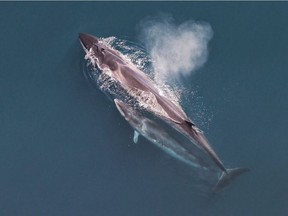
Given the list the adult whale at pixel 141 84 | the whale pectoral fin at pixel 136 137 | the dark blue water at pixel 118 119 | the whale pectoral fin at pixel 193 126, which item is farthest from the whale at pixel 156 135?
the whale pectoral fin at pixel 193 126

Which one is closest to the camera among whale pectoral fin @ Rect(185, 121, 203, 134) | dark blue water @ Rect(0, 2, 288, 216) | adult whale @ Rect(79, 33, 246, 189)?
whale pectoral fin @ Rect(185, 121, 203, 134)

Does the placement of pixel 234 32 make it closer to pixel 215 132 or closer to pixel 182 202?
pixel 215 132

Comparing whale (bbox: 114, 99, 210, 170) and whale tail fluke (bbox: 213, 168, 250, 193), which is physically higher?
whale (bbox: 114, 99, 210, 170)

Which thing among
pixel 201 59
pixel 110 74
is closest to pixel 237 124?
pixel 201 59

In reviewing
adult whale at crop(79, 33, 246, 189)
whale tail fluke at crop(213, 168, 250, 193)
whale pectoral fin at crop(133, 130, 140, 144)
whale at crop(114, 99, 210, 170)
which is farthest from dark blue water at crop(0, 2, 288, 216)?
adult whale at crop(79, 33, 246, 189)

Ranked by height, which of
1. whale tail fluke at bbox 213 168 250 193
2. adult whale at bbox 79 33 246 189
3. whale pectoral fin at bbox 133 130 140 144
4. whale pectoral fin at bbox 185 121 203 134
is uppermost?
adult whale at bbox 79 33 246 189

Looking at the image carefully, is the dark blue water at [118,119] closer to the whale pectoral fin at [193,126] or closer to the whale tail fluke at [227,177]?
the whale tail fluke at [227,177]

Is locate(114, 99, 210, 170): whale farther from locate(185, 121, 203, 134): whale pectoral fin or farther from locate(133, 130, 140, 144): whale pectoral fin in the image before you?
locate(185, 121, 203, 134): whale pectoral fin
